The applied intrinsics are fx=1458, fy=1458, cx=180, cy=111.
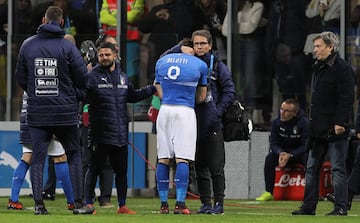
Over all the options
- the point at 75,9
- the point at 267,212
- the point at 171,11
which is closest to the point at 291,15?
the point at 171,11

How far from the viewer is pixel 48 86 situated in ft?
49.9

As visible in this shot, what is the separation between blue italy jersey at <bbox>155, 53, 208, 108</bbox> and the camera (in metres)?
15.6

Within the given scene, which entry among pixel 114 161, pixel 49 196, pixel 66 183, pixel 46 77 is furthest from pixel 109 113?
pixel 49 196

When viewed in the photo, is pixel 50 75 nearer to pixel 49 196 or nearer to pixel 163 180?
pixel 163 180

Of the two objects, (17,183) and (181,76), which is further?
(17,183)

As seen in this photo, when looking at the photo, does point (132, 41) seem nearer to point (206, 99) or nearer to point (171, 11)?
point (171, 11)

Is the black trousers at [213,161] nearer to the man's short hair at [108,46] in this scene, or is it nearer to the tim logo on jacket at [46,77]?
the man's short hair at [108,46]

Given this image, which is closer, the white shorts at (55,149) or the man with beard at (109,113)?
the man with beard at (109,113)

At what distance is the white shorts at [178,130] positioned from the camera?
1562cm

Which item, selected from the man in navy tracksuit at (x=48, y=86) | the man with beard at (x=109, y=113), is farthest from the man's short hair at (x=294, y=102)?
the man in navy tracksuit at (x=48, y=86)

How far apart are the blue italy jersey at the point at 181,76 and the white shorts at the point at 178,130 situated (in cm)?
9

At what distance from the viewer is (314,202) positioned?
53.5 ft

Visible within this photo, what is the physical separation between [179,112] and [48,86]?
145cm

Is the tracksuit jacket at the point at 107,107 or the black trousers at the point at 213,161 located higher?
the tracksuit jacket at the point at 107,107
